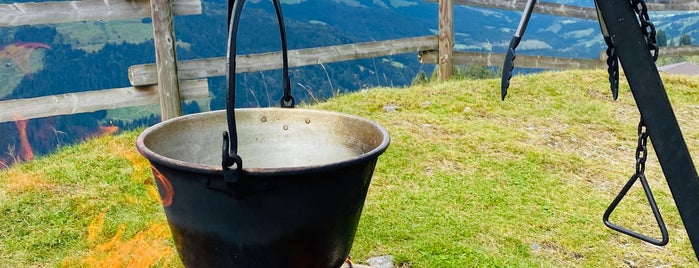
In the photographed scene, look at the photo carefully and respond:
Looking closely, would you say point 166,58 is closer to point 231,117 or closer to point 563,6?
point 231,117

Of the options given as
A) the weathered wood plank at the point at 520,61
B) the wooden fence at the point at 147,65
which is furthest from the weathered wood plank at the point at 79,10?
the weathered wood plank at the point at 520,61

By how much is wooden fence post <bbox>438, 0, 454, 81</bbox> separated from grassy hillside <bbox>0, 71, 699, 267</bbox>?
1.65 metres

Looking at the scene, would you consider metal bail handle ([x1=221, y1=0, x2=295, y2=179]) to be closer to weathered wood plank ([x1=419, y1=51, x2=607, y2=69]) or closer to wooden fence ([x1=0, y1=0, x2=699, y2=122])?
wooden fence ([x1=0, y1=0, x2=699, y2=122])

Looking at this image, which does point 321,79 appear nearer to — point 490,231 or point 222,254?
point 490,231

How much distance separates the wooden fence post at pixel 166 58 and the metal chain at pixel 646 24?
4.27 metres

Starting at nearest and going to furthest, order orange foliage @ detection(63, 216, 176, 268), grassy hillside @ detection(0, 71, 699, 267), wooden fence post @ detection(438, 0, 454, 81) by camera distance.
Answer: orange foliage @ detection(63, 216, 176, 268)
grassy hillside @ detection(0, 71, 699, 267)
wooden fence post @ detection(438, 0, 454, 81)

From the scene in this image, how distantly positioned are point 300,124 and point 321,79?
4164 millimetres

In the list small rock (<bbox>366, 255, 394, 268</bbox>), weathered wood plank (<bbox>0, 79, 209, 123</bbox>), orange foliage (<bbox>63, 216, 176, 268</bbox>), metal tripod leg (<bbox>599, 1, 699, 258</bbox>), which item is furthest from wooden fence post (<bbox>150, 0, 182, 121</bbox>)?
metal tripod leg (<bbox>599, 1, 699, 258</bbox>)

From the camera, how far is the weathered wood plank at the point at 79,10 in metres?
4.78

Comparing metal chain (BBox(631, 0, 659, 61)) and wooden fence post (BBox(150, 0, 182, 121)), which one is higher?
metal chain (BBox(631, 0, 659, 61))

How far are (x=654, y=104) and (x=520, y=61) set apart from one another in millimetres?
6557

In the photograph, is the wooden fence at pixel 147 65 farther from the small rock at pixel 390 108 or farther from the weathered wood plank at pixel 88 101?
the small rock at pixel 390 108

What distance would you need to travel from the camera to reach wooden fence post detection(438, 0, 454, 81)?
287 inches

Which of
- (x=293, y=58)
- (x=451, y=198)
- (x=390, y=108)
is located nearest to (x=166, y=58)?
(x=293, y=58)
